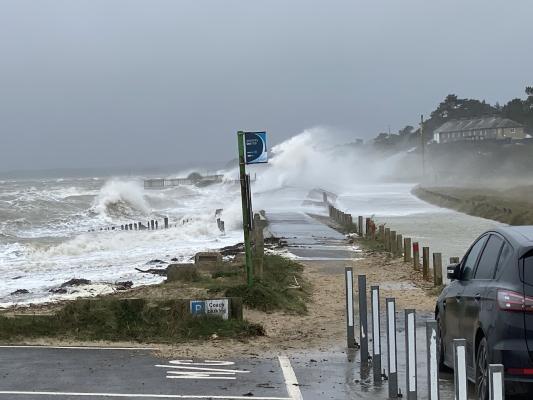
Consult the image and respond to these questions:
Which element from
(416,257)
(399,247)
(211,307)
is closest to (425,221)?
(399,247)

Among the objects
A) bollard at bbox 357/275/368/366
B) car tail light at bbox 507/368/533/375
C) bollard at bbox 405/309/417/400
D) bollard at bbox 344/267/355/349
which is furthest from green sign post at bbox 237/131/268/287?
car tail light at bbox 507/368/533/375

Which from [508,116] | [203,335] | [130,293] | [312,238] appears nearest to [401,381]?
[203,335]

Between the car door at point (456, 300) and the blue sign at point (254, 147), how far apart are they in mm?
5478

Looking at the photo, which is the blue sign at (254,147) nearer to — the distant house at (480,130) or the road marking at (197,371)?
the road marking at (197,371)

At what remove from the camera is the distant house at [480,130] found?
385 feet

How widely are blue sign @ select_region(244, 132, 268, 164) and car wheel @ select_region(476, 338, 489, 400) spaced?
271 inches

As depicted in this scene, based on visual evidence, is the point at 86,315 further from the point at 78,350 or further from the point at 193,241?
the point at 193,241

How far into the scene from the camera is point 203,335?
415 inches

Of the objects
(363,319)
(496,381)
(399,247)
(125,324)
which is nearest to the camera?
(496,381)

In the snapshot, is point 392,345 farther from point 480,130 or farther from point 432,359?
point 480,130

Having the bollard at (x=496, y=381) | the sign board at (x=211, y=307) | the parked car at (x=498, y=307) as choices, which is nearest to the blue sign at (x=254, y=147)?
the sign board at (x=211, y=307)

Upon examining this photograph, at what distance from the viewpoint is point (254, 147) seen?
1273 centimetres

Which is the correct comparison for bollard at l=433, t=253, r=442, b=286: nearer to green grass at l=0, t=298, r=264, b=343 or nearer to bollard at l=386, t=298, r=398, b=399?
green grass at l=0, t=298, r=264, b=343

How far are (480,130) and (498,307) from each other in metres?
124
